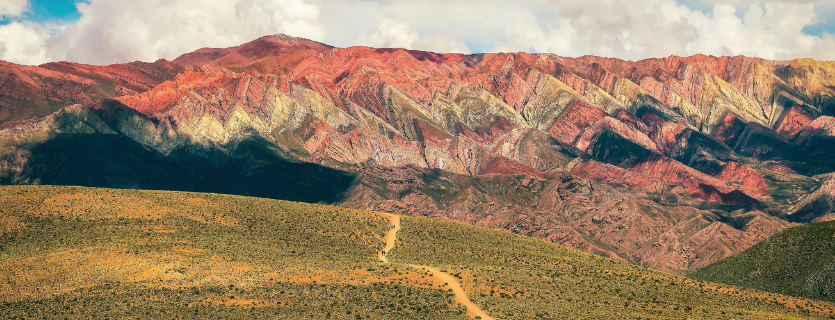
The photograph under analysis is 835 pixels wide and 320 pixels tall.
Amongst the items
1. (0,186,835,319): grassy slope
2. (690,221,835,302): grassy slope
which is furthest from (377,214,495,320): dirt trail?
(690,221,835,302): grassy slope

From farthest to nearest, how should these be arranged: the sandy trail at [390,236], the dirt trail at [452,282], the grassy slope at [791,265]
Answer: the sandy trail at [390,236] → the grassy slope at [791,265] → the dirt trail at [452,282]

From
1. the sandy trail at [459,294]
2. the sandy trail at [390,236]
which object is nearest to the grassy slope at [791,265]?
the sandy trail at [459,294]

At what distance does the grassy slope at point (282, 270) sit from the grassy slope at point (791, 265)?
17.2 m

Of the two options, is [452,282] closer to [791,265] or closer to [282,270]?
[282,270]

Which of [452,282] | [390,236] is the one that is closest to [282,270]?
[452,282]

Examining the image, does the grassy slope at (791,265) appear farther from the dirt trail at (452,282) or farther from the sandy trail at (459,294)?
the dirt trail at (452,282)

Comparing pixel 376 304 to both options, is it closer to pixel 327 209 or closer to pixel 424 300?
pixel 424 300

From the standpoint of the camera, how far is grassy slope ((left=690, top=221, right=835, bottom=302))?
399ft

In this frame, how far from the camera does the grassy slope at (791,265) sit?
121500 millimetres

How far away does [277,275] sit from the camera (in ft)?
348

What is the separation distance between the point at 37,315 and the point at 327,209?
70695 millimetres

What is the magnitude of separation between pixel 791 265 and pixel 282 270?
87578mm

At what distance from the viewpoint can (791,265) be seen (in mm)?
133375

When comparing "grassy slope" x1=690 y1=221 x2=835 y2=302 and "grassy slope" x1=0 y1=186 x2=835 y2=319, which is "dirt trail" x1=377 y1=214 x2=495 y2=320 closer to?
"grassy slope" x1=0 y1=186 x2=835 y2=319
